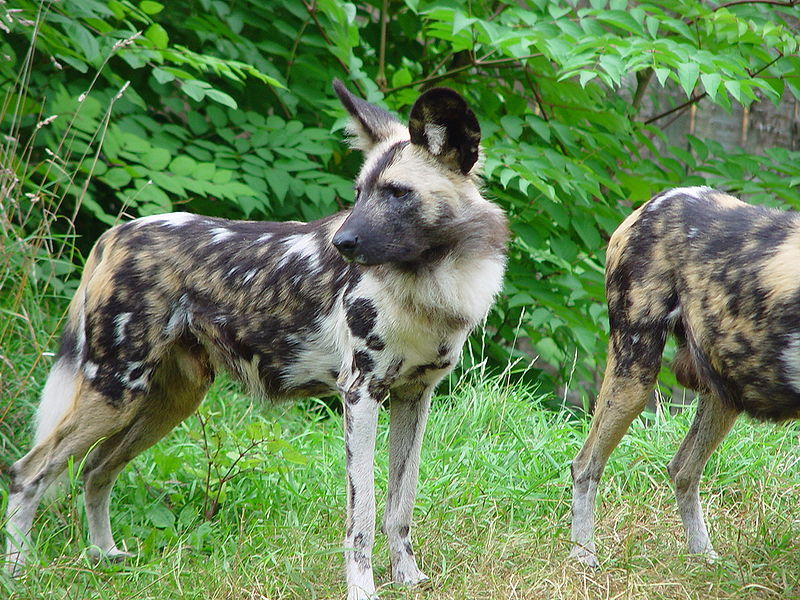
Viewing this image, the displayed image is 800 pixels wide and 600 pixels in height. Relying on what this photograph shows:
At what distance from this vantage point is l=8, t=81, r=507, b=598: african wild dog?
3.32m

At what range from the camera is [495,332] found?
596 cm

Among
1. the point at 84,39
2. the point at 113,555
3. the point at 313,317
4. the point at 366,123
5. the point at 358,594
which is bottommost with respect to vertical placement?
the point at 113,555

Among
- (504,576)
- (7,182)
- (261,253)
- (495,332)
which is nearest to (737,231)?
(504,576)

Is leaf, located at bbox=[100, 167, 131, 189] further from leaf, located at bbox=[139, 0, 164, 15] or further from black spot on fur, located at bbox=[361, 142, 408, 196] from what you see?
black spot on fur, located at bbox=[361, 142, 408, 196]

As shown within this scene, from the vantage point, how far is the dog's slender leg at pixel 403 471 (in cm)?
354

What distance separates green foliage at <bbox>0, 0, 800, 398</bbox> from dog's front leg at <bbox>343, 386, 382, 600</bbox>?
60.2 inches

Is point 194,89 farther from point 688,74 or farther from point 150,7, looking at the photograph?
point 688,74

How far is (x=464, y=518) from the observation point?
3908 millimetres

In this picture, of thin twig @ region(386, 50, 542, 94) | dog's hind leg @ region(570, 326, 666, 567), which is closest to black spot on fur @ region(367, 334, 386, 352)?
dog's hind leg @ region(570, 326, 666, 567)

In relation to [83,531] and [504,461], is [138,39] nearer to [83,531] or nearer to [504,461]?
[83,531]

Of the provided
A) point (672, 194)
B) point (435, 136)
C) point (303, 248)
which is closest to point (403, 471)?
point (303, 248)

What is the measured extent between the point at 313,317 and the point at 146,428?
949mm

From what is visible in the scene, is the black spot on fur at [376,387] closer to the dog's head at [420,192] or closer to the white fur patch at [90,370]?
the dog's head at [420,192]

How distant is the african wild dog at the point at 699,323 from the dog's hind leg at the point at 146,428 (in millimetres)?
1606
